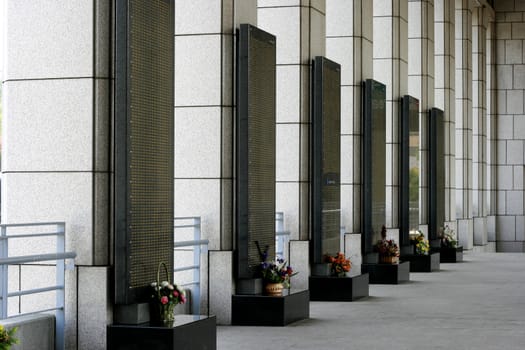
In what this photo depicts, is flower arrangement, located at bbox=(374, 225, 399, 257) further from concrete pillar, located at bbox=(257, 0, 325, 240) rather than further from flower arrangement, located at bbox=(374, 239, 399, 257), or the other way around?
concrete pillar, located at bbox=(257, 0, 325, 240)

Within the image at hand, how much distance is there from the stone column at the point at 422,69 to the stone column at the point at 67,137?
63.3ft

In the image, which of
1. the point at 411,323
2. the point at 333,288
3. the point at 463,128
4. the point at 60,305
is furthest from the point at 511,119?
the point at 60,305

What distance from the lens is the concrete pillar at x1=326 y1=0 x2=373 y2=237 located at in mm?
22406

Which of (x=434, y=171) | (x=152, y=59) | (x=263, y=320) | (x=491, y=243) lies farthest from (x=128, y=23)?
(x=491, y=243)

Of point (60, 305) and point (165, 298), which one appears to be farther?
point (165, 298)

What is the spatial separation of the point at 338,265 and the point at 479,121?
24.6 meters

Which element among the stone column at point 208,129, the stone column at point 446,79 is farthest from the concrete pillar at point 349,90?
the stone column at point 446,79

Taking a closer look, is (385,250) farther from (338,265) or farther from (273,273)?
(273,273)

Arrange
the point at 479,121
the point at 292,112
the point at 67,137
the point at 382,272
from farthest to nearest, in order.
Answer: the point at 479,121 < the point at 382,272 < the point at 292,112 < the point at 67,137

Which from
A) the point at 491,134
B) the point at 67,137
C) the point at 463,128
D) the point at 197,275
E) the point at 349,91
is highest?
the point at 491,134

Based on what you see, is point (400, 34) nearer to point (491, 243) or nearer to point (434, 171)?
point (434, 171)

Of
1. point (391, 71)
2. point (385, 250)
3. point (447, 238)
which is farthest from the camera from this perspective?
point (447, 238)

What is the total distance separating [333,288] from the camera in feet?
62.1

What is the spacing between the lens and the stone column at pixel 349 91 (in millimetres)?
22406
